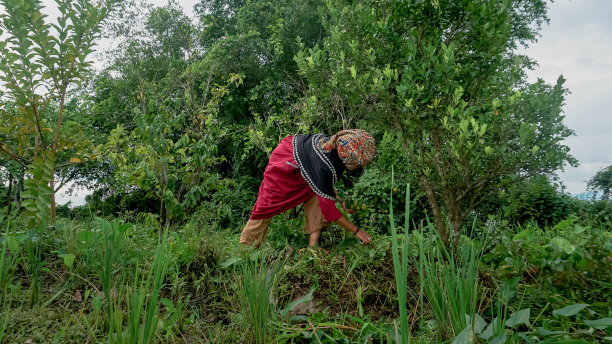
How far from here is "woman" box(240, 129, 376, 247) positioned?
3.11m

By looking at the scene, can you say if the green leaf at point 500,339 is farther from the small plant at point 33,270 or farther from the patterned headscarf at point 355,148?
the small plant at point 33,270

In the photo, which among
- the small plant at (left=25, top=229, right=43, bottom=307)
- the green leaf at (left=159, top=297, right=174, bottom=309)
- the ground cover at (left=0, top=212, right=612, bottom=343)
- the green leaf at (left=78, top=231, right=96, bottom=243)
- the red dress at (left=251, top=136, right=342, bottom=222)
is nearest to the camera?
the ground cover at (left=0, top=212, right=612, bottom=343)

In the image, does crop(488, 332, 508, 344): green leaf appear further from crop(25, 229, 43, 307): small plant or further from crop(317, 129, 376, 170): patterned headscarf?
crop(25, 229, 43, 307): small plant

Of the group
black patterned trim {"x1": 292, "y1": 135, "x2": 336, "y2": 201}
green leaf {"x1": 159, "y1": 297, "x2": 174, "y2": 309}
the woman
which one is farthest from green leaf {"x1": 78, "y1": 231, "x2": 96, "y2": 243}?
black patterned trim {"x1": 292, "y1": 135, "x2": 336, "y2": 201}

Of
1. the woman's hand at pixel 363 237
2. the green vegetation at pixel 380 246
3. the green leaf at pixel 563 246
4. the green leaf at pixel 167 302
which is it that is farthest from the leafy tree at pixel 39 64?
the green leaf at pixel 563 246

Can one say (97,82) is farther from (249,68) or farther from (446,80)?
(446,80)

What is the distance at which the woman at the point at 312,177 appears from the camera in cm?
311

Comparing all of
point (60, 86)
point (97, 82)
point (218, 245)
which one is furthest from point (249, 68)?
point (218, 245)

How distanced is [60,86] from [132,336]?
2.82 metres

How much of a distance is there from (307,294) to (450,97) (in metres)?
1.75

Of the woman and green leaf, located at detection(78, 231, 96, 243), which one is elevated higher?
the woman

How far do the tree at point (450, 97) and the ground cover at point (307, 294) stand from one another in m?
0.46

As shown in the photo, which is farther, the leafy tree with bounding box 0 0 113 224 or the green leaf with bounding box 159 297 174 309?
the leafy tree with bounding box 0 0 113 224

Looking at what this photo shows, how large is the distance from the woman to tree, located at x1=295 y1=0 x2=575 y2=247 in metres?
0.29
